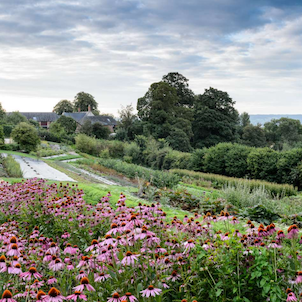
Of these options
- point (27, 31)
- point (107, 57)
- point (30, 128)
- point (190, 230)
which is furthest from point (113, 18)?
point (30, 128)

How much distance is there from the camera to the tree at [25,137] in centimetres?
2114

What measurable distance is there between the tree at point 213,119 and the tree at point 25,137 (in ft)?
54.6

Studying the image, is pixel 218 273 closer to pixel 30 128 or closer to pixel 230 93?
pixel 30 128

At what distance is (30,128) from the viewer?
21.6 meters

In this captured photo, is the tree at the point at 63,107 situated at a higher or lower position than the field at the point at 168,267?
Result: higher

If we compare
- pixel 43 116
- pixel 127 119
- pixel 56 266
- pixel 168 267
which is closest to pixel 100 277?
pixel 56 266

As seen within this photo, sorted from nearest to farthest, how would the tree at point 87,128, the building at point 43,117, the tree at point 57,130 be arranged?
the tree at point 87,128, the tree at point 57,130, the building at point 43,117

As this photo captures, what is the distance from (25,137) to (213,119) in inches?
714

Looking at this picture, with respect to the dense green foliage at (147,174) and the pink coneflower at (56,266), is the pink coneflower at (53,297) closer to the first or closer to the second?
the pink coneflower at (56,266)

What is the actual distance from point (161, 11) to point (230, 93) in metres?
26.3

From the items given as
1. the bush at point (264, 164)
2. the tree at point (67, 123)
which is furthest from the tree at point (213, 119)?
the bush at point (264, 164)

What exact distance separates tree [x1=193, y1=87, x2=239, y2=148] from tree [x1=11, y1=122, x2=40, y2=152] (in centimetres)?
1666

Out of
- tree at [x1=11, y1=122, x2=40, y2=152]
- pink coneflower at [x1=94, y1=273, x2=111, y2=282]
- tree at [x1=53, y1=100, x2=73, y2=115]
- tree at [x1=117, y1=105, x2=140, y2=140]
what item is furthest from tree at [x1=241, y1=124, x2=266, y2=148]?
tree at [x1=53, y1=100, x2=73, y2=115]

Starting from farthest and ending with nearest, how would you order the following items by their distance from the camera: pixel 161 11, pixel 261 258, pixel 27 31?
pixel 27 31, pixel 161 11, pixel 261 258
